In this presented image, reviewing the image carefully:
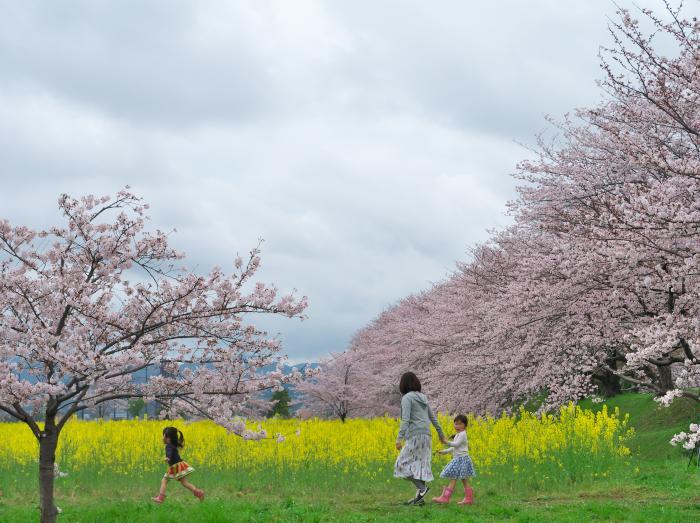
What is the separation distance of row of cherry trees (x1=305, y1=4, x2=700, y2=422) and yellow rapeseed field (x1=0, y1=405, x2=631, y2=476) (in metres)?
1.49

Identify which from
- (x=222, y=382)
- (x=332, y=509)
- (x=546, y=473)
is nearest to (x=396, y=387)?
(x=546, y=473)

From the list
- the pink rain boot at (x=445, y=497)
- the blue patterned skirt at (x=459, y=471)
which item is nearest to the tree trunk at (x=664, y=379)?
the blue patterned skirt at (x=459, y=471)

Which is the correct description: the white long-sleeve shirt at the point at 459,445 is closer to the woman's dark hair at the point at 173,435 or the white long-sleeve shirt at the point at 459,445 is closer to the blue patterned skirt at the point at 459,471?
the blue patterned skirt at the point at 459,471

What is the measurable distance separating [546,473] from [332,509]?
175 inches

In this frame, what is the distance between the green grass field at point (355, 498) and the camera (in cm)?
971

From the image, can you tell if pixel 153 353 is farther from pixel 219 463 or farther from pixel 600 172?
pixel 600 172

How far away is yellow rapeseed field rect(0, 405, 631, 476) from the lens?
1410 cm

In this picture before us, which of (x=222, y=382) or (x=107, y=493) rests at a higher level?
(x=222, y=382)

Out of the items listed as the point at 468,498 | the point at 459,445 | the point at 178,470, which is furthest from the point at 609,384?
the point at 178,470

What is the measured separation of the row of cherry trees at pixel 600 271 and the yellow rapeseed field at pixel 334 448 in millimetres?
1487

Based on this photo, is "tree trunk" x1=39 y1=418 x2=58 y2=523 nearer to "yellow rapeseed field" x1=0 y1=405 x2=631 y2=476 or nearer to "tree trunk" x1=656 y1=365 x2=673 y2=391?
"yellow rapeseed field" x1=0 y1=405 x2=631 y2=476

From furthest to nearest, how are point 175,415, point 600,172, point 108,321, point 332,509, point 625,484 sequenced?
point 600,172 < point 625,484 < point 332,509 < point 175,415 < point 108,321

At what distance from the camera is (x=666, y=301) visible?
1539 centimetres

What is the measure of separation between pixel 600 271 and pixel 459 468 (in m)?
5.17
